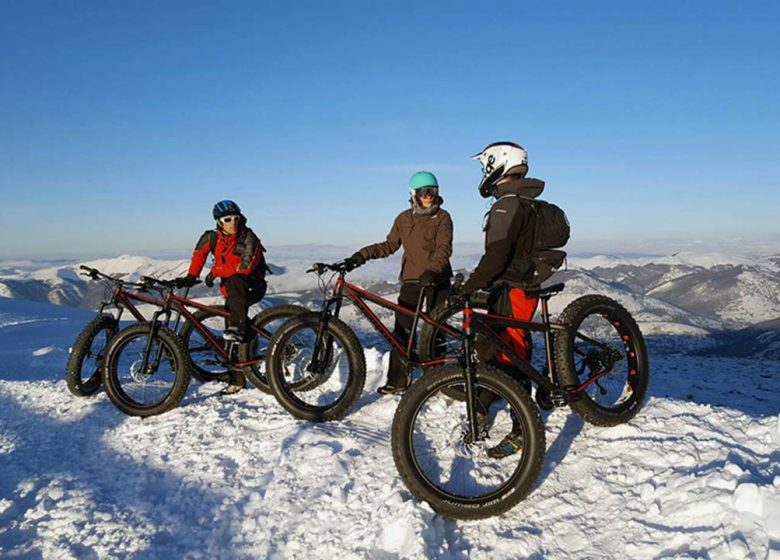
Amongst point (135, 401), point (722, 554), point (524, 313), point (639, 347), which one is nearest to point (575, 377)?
point (524, 313)

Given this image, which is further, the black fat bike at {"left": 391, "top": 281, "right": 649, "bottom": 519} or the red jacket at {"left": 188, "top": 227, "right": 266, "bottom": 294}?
the red jacket at {"left": 188, "top": 227, "right": 266, "bottom": 294}

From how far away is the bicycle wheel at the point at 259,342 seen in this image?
671cm

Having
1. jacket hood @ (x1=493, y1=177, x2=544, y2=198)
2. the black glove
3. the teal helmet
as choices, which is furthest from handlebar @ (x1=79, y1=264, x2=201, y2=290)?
jacket hood @ (x1=493, y1=177, x2=544, y2=198)

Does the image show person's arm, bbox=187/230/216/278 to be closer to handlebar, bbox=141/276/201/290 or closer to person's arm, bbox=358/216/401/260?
handlebar, bbox=141/276/201/290

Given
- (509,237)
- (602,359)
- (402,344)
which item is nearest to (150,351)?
(402,344)

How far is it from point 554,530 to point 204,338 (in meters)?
5.39

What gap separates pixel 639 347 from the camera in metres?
4.97

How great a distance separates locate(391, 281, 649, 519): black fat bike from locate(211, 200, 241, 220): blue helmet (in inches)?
149

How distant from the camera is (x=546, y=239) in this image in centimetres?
449

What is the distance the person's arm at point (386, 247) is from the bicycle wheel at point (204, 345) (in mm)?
2365

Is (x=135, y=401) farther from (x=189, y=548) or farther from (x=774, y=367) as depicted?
(x=774, y=367)

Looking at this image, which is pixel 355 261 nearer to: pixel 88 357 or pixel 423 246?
pixel 423 246

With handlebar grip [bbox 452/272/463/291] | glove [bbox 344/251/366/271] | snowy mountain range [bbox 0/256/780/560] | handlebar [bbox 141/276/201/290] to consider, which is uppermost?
glove [bbox 344/251/366/271]

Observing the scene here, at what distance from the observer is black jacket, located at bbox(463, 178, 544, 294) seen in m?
4.31
